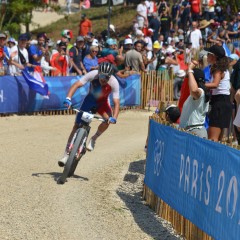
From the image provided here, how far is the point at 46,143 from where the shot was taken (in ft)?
54.4

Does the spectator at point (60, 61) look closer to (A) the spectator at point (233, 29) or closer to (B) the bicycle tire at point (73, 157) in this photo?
(A) the spectator at point (233, 29)

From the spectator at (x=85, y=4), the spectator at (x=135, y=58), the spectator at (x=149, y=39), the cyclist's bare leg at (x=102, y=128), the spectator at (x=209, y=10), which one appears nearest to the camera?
the cyclist's bare leg at (x=102, y=128)

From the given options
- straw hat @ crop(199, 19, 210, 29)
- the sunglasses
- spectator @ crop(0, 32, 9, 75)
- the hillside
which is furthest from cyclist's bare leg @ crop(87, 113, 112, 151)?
the hillside

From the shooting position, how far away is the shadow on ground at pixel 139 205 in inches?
372

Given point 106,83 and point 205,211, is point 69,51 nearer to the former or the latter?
point 106,83

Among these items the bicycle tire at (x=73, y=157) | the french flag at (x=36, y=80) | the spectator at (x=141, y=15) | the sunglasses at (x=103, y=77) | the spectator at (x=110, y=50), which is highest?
the spectator at (x=141, y=15)

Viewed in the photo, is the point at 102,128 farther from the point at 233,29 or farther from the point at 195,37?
the point at 233,29

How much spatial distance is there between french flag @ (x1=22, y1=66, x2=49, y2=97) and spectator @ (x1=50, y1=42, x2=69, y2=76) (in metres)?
0.71

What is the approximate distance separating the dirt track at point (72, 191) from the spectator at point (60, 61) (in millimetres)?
3039

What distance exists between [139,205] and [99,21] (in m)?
30.9

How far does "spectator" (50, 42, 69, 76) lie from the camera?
21141 millimetres

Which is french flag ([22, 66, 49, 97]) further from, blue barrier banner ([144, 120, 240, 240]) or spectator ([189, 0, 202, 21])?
spectator ([189, 0, 202, 21])

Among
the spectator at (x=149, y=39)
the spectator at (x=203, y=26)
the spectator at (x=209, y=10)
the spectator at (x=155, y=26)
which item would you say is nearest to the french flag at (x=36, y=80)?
the spectator at (x=149, y=39)

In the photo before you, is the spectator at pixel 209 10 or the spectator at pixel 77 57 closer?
the spectator at pixel 77 57
